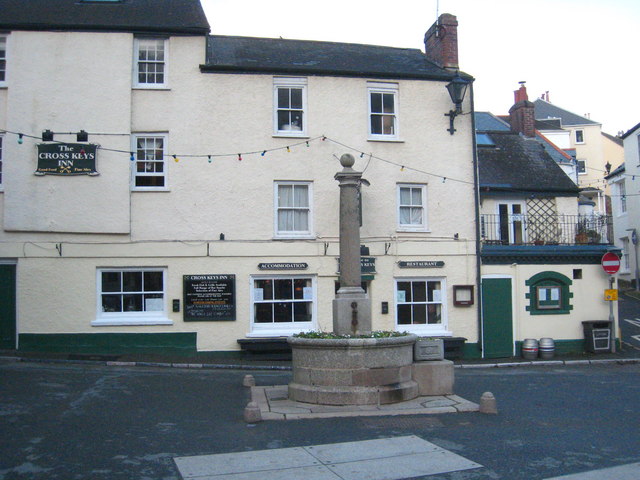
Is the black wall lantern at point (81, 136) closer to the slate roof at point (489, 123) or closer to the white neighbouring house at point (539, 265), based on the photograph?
the white neighbouring house at point (539, 265)

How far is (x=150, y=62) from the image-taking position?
1797 centimetres

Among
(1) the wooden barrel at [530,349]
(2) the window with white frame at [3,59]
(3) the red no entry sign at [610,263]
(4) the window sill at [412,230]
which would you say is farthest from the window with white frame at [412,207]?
(2) the window with white frame at [3,59]

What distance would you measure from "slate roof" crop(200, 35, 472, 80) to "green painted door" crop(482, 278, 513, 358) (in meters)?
6.60

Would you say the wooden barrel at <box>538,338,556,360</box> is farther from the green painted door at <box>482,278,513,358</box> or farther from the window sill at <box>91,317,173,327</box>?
the window sill at <box>91,317,173,327</box>

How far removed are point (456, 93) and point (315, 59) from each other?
4473mm

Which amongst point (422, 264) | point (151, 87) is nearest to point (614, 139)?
point (422, 264)

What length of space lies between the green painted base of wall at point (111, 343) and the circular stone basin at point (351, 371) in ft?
23.5

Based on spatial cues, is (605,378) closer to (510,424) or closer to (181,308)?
(510,424)

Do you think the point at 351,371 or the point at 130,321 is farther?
the point at 130,321

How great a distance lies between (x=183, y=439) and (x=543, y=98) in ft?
200

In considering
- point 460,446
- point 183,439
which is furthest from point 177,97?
point 460,446

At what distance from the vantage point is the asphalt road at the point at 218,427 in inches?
293

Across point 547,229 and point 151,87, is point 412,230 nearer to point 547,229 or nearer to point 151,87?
point 547,229

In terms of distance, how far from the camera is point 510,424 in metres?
9.71
